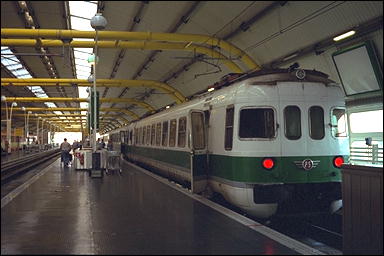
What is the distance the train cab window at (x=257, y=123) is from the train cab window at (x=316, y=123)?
35.1 inches

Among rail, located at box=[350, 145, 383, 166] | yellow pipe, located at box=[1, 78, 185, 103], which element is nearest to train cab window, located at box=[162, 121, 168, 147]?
rail, located at box=[350, 145, 383, 166]

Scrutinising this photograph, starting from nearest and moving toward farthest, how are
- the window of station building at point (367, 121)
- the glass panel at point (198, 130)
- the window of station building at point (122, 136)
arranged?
the glass panel at point (198, 130) → the window of station building at point (367, 121) → the window of station building at point (122, 136)

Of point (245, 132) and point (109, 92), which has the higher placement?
point (109, 92)

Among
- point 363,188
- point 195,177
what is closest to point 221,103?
point 195,177

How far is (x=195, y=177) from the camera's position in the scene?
9914 millimetres

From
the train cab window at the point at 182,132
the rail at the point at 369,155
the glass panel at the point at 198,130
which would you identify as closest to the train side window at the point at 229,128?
the glass panel at the point at 198,130

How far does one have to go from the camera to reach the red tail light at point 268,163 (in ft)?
26.6

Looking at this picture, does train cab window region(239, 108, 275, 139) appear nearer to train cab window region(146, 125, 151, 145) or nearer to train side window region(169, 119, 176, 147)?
train side window region(169, 119, 176, 147)

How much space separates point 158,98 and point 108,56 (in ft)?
46.4

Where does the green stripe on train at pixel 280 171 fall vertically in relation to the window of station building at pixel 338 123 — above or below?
below

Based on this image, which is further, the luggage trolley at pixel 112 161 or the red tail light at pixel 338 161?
the luggage trolley at pixel 112 161

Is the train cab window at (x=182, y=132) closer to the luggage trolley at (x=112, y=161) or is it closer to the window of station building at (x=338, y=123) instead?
the window of station building at (x=338, y=123)

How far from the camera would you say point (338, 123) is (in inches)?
347

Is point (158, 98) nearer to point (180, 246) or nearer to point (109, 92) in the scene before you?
point (109, 92)
